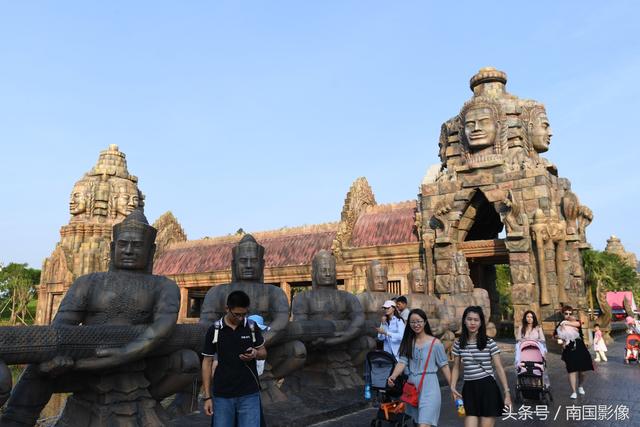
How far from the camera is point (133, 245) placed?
4.88 metres

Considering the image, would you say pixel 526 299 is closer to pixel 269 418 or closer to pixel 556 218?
pixel 556 218

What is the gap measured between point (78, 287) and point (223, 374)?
75.1 inches

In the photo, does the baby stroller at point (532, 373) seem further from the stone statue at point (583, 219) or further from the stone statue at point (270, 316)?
the stone statue at point (583, 219)

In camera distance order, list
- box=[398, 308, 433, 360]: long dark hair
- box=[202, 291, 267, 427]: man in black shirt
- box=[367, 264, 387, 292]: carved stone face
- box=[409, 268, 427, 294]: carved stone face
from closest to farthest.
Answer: box=[202, 291, 267, 427]: man in black shirt
box=[398, 308, 433, 360]: long dark hair
box=[367, 264, 387, 292]: carved stone face
box=[409, 268, 427, 294]: carved stone face

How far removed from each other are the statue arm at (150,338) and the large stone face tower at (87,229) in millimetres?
25285

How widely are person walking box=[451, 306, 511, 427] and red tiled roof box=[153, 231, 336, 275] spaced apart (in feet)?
57.3

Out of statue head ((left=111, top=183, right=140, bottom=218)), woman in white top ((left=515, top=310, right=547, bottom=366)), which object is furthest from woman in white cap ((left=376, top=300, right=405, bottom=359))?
statue head ((left=111, top=183, right=140, bottom=218))

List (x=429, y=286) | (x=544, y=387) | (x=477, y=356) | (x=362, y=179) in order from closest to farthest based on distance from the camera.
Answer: (x=477, y=356) < (x=544, y=387) < (x=429, y=286) < (x=362, y=179)

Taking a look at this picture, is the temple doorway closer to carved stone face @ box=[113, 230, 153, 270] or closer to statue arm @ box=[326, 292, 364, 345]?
statue arm @ box=[326, 292, 364, 345]

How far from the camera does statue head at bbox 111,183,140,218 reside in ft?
97.6

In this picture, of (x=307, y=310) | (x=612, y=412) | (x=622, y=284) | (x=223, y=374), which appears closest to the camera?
(x=223, y=374)

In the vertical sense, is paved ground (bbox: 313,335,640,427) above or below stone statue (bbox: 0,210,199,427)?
below

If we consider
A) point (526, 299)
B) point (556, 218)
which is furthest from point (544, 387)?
point (556, 218)

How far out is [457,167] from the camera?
18312 mm
